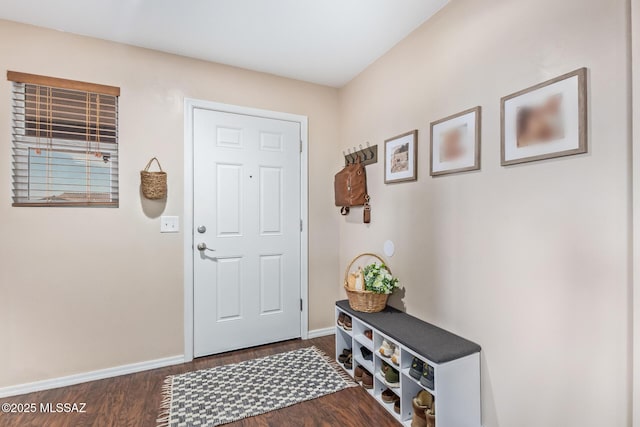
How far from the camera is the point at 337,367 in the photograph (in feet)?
7.52

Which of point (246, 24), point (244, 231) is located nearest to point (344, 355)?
point (244, 231)

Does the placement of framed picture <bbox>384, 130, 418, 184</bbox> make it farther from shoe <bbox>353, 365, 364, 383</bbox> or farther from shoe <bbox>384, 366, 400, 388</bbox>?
shoe <bbox>353, 365, 364, 383</bbox>

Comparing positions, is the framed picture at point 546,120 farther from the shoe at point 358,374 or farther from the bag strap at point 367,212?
the shoe at point 358,374

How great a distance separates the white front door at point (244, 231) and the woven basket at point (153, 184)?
9.8 inches

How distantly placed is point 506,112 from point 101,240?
2.61 metres

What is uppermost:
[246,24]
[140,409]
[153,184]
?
[246,24]

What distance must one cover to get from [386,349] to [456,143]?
1.28m

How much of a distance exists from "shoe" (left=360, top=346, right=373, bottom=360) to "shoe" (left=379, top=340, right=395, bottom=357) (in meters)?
0.23

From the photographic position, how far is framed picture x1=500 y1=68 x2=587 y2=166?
4.00 feet

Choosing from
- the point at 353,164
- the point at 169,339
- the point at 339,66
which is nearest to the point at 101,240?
the point at 169,339

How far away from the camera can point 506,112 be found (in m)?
1.50

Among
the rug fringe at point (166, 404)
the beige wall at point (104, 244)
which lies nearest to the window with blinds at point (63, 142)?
the beige wall at point (104, 244)

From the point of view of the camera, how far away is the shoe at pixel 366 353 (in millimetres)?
2072

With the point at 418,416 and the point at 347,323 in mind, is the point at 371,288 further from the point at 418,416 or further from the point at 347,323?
the point at 418,416
